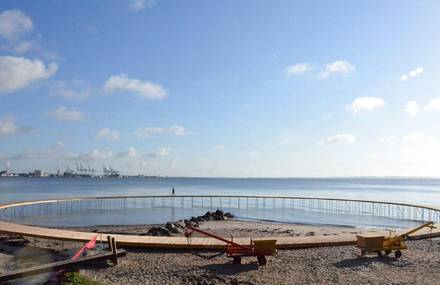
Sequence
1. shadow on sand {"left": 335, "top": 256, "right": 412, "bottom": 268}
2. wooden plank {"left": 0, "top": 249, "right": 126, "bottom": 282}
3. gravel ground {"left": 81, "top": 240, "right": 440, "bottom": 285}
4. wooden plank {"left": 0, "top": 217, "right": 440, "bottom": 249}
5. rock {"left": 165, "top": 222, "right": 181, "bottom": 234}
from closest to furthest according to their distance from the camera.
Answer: wooden plank {"left": 0, "top": 249, "right": 126, "bottom": 282} → gravel ground {"left": 81, "top": 240, "right": 440, "bottom": 285} → shadow on sand {"left": 335, "top": 256, "right": 412, "bottom": 268} → wooden plank {"left": 0, "top": 217, "right": 440, "bottom": 249} → rock {"left": 165, "top": 222, "right": 181, "bottom": 234}

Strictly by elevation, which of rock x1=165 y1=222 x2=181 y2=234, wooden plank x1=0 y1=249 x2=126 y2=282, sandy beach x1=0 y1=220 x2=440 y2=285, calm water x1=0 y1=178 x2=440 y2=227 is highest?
wooden plank x1=0 y1=249 x2=126 y2=282

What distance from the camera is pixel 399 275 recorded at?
38.7 ft

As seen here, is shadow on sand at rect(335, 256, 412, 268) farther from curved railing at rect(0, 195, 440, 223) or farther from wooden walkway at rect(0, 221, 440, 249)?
curved railing at rect(0, 195, 440, 223)

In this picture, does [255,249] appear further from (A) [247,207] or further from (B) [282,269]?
(A) [247,207]

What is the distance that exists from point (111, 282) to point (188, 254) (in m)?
3.65

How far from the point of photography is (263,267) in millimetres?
12570

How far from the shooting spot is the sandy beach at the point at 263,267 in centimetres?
1127

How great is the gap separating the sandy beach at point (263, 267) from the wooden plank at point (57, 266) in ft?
0.91

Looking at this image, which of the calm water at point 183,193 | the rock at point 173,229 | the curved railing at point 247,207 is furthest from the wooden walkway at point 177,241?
the curved railing at point 247,207

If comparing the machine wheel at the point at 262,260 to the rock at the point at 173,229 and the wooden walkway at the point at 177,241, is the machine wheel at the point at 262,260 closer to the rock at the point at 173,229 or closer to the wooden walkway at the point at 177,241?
the wooden walkway at the point at 177,241

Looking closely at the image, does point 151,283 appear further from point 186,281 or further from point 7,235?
point 7,235

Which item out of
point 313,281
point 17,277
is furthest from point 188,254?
point 17,277

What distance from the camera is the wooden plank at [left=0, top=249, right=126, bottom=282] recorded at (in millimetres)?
10188

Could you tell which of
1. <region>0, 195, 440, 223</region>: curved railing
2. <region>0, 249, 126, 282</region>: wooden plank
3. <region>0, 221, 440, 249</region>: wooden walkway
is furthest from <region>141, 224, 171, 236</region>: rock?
<region>0, 195, 440, 223</region>: curved railing
